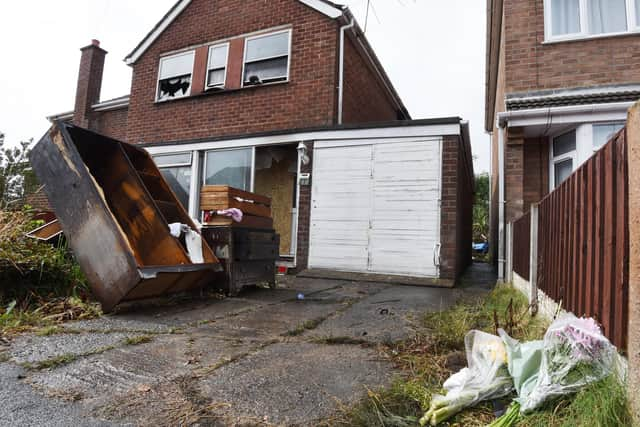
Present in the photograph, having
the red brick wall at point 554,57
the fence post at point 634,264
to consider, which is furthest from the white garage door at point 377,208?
the fence post at point 634,264

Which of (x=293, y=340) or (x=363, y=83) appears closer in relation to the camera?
(x=293, y=340)

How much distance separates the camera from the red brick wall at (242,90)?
8377mm

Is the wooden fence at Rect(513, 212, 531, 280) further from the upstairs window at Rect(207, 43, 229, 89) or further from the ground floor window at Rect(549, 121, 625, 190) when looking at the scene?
the upstairs window at Rect(207, 43, 229, 89)

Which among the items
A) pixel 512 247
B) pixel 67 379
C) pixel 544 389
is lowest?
pixel 67 379

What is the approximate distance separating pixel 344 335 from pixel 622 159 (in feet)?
6.70

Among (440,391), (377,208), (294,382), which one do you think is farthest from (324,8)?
(440,391)

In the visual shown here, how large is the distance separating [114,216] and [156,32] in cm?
862

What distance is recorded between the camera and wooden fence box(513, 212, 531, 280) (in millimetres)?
3883

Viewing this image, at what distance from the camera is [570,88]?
6516 mm

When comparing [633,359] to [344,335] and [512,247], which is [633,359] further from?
[512,247]

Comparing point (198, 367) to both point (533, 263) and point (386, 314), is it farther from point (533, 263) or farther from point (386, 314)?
point (533, 263)

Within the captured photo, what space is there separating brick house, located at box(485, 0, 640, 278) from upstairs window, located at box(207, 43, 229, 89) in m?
6.45

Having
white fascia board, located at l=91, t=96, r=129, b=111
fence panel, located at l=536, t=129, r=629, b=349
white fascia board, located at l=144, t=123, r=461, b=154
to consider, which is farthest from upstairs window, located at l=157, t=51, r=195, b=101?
fence panel, located at l=536, t=129, r=629, b=349

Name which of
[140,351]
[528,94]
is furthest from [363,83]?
[140,351]
